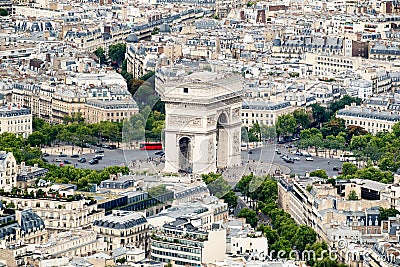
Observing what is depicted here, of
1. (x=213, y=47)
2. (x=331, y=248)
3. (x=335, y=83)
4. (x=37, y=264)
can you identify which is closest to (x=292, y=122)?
(x=335, y=83)

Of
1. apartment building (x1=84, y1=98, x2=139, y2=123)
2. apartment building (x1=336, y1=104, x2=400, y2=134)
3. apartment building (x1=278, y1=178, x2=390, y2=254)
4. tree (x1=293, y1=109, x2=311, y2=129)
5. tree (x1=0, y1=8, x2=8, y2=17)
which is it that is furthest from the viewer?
tree (x1=0, y1=8, x2=8, y2=17)

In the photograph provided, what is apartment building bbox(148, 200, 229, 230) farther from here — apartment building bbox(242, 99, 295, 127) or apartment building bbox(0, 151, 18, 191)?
apartment building bbox(242, 99, 295, 127)

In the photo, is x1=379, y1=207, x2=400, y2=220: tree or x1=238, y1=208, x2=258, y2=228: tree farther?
x1=238, y1=208, x2=258, y2=228: tree

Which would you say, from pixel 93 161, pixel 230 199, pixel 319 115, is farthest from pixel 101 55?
pixel 230 199

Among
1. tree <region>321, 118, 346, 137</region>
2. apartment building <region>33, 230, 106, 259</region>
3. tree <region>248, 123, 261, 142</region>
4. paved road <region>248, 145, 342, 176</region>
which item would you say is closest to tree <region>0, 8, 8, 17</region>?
tree <region>321, 118, 346, 137</region>

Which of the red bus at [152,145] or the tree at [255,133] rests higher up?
the red bus at [152,145]

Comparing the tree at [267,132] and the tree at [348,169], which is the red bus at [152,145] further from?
the tree at [348,169]

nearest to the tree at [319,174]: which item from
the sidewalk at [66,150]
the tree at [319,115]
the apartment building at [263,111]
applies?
the apartment building at [263,111]

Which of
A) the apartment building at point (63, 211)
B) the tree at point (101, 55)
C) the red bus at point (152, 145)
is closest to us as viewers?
the apartment building at point (63, 211)
